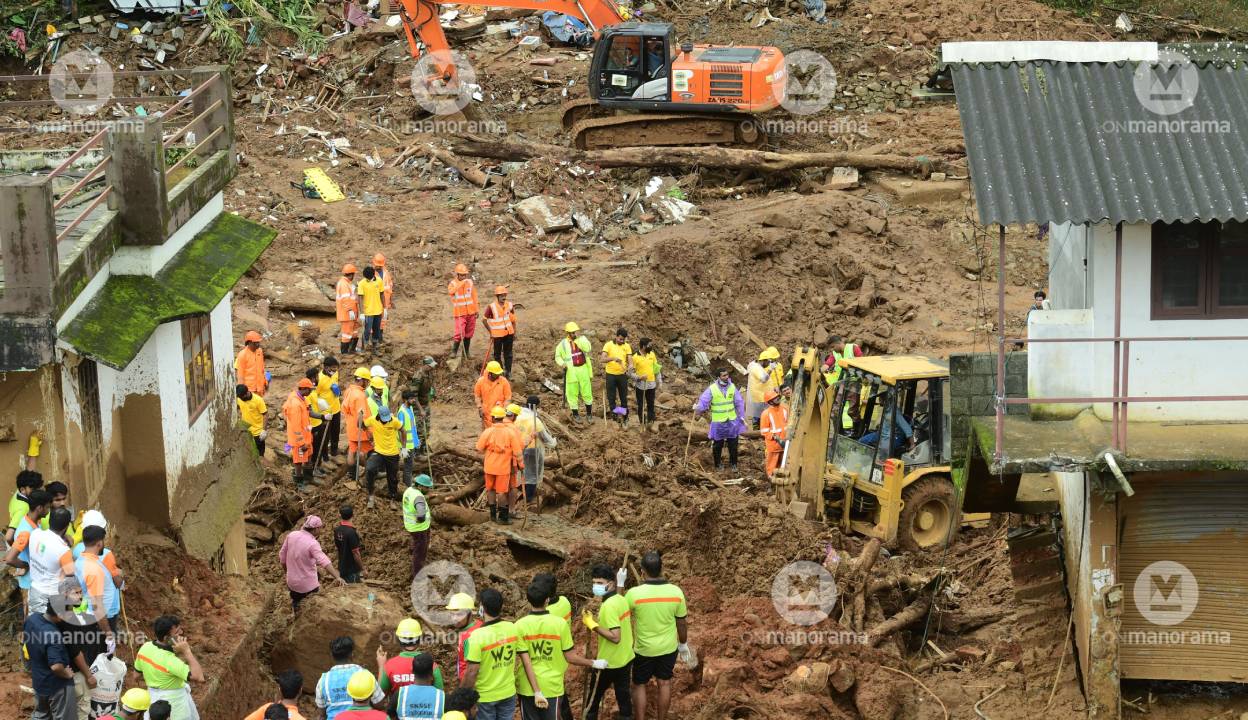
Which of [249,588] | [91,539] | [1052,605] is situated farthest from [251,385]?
[1052,605]

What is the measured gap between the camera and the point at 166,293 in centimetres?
1388

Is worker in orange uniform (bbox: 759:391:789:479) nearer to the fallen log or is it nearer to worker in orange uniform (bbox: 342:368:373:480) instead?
worker in orange uniform (bbox: 342:368:373:480)

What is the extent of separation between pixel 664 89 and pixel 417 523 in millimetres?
15763

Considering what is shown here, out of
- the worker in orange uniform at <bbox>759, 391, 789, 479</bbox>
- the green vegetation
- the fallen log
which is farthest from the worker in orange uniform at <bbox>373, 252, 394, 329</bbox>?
the green vegetation

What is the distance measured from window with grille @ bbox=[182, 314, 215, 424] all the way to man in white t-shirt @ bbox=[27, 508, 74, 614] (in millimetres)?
3913

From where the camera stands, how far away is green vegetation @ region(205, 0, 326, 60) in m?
36.2

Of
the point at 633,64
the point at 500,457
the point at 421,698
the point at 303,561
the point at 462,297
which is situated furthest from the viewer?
the point at 633,64

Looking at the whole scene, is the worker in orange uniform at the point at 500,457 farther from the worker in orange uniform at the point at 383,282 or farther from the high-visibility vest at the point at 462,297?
the worker in orange uniform at the point at 383,282

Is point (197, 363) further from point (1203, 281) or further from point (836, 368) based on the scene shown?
point (1203, 281)

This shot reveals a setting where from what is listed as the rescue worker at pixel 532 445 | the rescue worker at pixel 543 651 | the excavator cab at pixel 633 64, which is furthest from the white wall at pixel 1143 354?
the excavator cab at pixel 633 64

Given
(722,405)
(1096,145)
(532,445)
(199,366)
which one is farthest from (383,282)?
(1096,145)

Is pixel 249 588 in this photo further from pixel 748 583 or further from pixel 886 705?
pixel 886 705

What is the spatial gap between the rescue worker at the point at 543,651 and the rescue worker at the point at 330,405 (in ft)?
Result: 27.4

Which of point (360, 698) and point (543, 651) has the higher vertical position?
point (360, 698)
